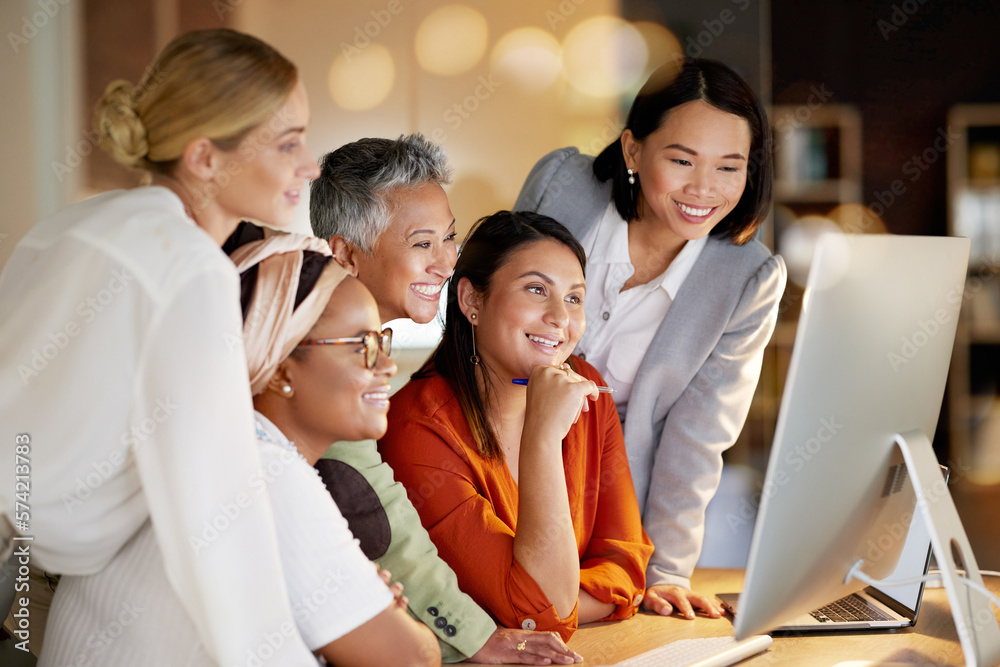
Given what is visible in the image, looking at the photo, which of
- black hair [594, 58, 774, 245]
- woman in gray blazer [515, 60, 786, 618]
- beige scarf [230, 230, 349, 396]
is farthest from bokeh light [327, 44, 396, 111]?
beige scarf [230, 230, 349, 396]

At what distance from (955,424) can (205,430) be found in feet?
16.6

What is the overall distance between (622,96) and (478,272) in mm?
2701

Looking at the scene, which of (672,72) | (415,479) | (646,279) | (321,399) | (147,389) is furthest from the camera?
(646,279)

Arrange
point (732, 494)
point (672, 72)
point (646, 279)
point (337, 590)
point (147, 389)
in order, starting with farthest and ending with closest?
point (732, 494)
point (646, 279)
point (672, 72)
point (337, 590)
point (147, 389)

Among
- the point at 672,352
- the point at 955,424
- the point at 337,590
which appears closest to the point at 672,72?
the point at 672,352

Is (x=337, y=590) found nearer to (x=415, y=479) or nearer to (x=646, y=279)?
(x=415, y=479)

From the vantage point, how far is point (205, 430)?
2.89 feet

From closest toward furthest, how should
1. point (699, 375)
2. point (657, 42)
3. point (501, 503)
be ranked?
1. point (501, 503)
2. point (699, 375)
3. point (657, 42)

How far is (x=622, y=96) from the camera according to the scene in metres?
4.20

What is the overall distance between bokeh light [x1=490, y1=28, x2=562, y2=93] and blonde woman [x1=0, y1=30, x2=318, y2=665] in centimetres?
324

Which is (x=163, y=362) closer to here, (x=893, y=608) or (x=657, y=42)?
(x=893, y=608)

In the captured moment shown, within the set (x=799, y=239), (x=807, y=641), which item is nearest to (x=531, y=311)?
(x=807, y=641)

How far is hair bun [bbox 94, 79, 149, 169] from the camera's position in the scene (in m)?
0.98

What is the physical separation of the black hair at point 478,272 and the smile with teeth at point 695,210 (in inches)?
12.2
